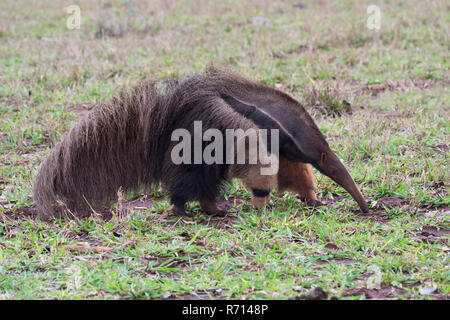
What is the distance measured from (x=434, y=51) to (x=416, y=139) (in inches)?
144

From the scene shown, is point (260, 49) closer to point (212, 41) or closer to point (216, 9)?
point (212, 41)

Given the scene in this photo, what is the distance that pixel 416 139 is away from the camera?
618cm

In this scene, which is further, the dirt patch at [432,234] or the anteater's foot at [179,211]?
the anteater's foot at [179,211]

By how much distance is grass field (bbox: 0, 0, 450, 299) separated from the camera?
3557 millimetres

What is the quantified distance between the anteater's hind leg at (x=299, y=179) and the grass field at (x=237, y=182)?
14 centimetres

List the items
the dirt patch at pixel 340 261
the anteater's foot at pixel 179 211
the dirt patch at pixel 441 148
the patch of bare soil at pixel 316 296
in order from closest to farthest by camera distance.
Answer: the patch of bare soil at pixel 316 296
the dirt patch at pixel 340 261
the anteater's foot at pixel 179 211
the dirt patch at pixel 441 148

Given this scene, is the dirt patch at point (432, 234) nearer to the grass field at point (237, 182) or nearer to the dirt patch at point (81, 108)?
the grass field at point (237, 182)

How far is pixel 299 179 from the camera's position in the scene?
4914 mm

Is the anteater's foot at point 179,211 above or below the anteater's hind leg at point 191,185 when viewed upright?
below

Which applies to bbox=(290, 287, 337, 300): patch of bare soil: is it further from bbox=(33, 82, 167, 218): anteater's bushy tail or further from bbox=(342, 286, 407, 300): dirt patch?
bbox=(33, 82, 167, 218): anteater's bushy tail

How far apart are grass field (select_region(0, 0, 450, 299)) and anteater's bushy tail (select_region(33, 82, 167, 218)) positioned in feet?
0.66

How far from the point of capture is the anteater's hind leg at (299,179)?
488cm

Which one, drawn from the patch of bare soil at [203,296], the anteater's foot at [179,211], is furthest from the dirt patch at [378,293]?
the anteater's foot at [179,211]
